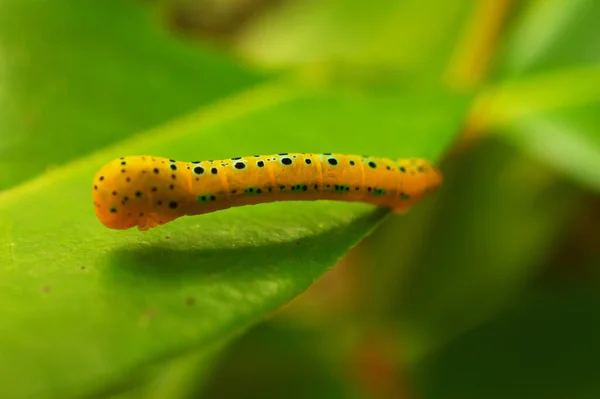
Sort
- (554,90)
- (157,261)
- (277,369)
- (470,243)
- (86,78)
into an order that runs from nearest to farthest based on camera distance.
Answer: (157,261)
(86,78)
(554,90)
(277,369)
(470,243)

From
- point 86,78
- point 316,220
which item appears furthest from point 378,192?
point 86,78

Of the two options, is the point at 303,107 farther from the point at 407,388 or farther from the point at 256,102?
the point at 407,388

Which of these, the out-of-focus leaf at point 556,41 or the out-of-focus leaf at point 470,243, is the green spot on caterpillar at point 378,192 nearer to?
the out-of-focus leaf at point 470,243

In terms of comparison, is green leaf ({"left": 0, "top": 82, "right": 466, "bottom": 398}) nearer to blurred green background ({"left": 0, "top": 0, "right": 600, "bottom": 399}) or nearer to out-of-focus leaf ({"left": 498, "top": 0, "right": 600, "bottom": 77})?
blurred green background ({"left": 0, "top": 0, "right": 600, "bottom": 399})

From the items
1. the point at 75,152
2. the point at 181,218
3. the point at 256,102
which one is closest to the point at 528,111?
the point at 256,102

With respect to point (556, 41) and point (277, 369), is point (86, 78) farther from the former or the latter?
point (556, 41)

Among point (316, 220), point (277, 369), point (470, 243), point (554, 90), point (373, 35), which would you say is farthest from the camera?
point (373, 35)

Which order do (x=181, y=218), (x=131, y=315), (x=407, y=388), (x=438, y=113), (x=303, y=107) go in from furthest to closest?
(x=407, y=388), (x=303, y=107), (x=438, y=113), (x=181, y=218), (x=131, y=315)
